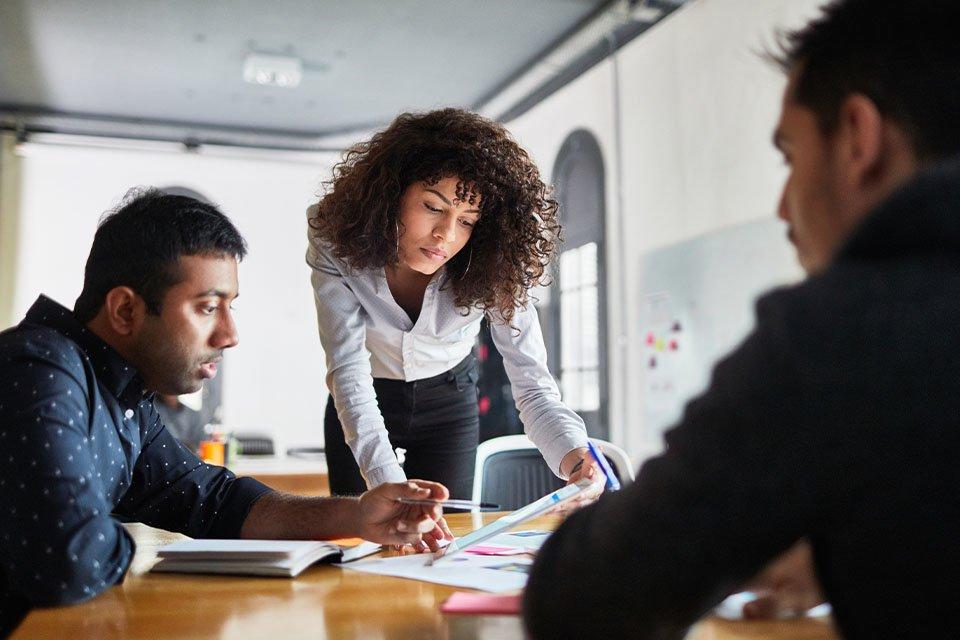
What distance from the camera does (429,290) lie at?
1979 millimetres

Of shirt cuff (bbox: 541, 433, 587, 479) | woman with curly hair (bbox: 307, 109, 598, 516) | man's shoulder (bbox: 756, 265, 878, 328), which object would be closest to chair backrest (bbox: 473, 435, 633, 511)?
woman with curly hair (bbox: 307, 109, 598, 516)

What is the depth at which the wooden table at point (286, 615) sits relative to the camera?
2.62ft

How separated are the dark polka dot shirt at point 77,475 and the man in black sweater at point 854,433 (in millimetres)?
681

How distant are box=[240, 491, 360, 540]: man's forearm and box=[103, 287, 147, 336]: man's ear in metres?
0.35

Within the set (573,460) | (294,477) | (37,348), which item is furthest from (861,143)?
(294,477)

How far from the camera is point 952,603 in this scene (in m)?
0.47

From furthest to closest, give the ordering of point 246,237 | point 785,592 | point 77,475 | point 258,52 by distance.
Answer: point 246,237 < point 258,52 < point 77,475 < point 785,592

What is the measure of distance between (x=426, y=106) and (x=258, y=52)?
1.30 m

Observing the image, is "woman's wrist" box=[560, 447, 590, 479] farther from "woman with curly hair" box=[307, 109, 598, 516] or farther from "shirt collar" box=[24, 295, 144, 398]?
"shirt collar" box=[24, 295, 144, 398]

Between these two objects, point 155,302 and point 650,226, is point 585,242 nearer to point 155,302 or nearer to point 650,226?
point 650,226

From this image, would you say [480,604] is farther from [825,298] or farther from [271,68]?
[271,68]

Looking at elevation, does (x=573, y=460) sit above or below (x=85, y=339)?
below

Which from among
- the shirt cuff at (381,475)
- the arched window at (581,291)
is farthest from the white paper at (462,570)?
the arched window at (581,291)

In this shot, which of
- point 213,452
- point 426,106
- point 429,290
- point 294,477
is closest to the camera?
point 429,290
